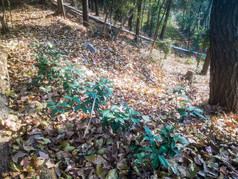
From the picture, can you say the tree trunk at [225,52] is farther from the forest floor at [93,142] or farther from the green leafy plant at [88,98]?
the green leafy plant at [88,98]

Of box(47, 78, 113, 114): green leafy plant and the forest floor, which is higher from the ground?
box(47, 78, 113, 114): green leafy plant

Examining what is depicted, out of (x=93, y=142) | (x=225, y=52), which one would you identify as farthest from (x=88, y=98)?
(x=225, y=52)

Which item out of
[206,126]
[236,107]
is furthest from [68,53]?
[236,107]

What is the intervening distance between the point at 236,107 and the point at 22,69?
16.4 ft

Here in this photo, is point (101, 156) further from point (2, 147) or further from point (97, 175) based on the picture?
point (2, 147)

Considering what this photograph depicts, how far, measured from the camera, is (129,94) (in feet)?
13.5

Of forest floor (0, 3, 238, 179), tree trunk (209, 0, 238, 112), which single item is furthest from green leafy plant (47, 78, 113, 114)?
tree trunk (209, 0, 238, 112)

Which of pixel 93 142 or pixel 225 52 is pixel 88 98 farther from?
pixel 225 52

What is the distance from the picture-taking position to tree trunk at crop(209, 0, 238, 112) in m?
2.93

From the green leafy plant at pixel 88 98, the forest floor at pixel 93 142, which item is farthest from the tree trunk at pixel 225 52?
the green leafy plant at pixel 88 98

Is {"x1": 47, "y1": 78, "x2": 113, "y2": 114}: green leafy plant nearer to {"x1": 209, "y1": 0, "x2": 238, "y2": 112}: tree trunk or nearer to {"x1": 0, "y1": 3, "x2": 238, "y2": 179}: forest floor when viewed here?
{"x1": 0, "y1": 3, "x2": 238, "y2": 179}: forest floor

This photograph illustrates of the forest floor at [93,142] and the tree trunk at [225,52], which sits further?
the tree trunk at [225,52]

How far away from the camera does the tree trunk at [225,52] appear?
9.62 feet

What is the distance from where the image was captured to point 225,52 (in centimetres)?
307
